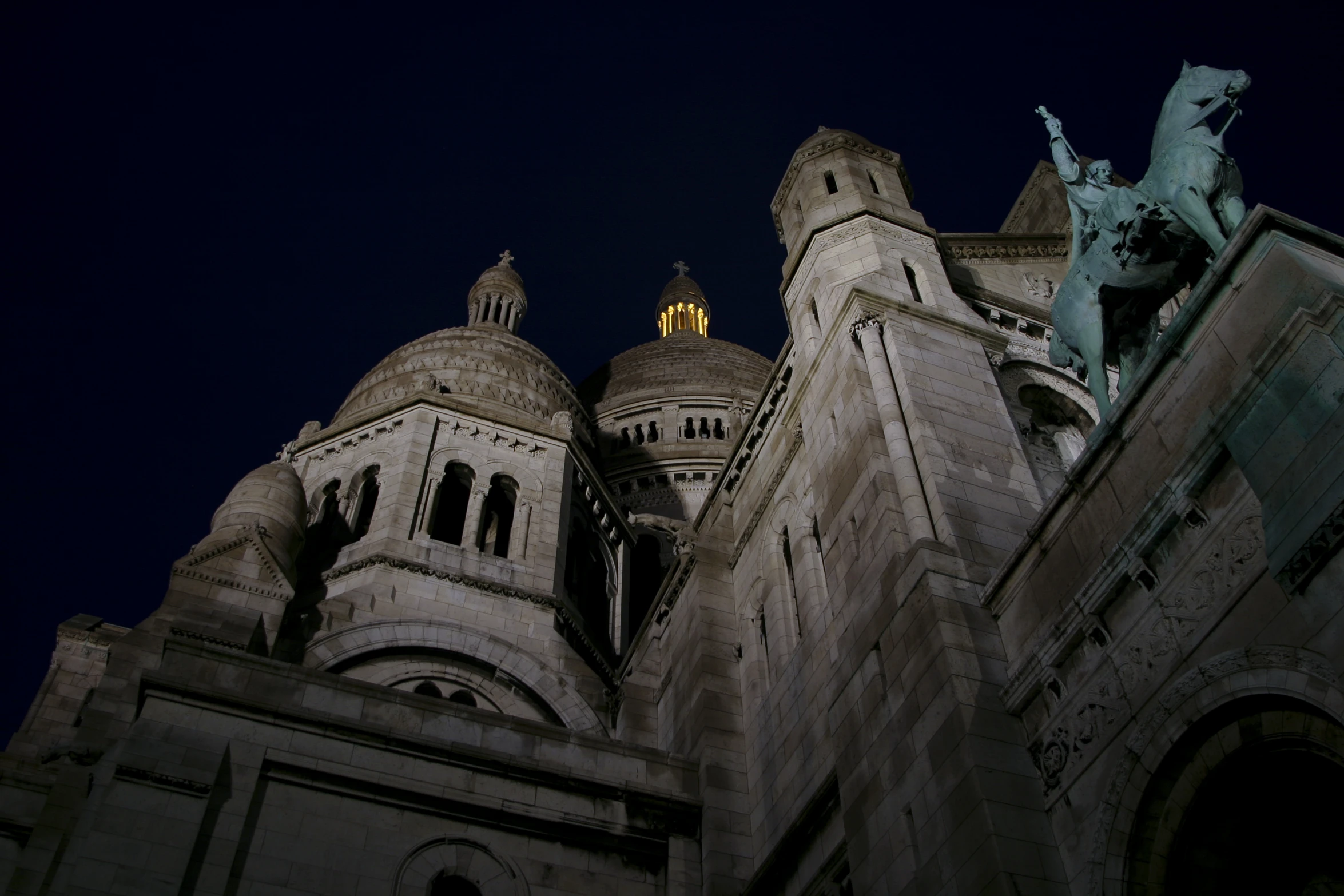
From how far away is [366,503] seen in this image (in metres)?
29.0

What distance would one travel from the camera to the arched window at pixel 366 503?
28.0m

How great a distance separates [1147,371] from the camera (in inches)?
481

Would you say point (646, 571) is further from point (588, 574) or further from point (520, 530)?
point (520, 530)

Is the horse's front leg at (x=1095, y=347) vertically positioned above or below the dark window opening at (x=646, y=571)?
below

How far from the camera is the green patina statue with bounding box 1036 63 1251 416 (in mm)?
12984

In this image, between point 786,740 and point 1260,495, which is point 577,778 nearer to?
point 786,740

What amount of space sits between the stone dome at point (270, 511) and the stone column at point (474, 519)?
4031 mm

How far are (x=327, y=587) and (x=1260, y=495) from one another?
66.3 feet

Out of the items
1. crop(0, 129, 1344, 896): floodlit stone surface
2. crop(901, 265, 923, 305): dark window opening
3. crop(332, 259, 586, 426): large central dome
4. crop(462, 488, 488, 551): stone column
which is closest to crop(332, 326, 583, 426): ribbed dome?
crop(332, 259, 586, 426): large central dome

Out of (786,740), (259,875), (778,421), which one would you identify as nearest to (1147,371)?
(786,740)

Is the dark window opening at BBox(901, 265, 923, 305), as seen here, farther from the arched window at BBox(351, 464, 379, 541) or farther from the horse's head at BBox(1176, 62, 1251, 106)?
the arched window at BBox(351, 464, 379, 541)

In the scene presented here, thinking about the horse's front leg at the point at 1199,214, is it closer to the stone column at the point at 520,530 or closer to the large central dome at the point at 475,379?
the stone column at the point at 520,530

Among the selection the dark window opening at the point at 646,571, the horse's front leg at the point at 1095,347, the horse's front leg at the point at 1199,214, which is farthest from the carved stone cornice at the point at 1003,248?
the dark window opening at the point at 646,571

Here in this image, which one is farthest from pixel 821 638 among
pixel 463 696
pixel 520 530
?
pixel 520 530
